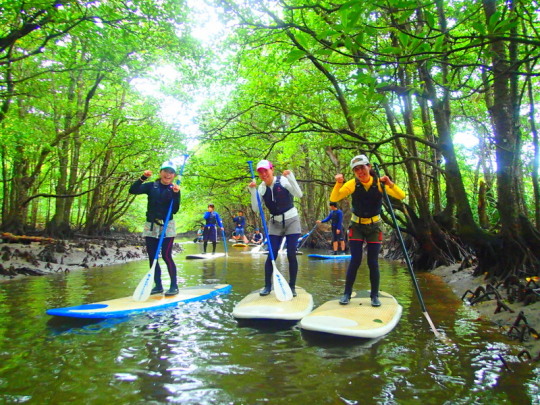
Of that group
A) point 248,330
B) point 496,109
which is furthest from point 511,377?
point 496,109

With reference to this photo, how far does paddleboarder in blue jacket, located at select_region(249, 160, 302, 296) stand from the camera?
5039mm

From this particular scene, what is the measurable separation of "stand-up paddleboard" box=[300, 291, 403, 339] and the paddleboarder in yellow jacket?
29 centimetres

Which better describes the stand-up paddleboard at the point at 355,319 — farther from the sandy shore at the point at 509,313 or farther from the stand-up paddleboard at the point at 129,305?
the stand-up paddleboard at the point at 129,305

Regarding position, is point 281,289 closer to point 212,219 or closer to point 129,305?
point 129,305

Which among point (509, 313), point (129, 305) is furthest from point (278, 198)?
point (509, 313)

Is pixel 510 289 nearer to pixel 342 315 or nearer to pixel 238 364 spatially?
pixel 342 315

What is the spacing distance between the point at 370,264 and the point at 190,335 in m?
2.39

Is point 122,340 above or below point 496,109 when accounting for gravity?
below

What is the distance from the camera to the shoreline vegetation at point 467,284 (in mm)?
3523

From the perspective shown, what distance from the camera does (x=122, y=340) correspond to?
11.3 feet

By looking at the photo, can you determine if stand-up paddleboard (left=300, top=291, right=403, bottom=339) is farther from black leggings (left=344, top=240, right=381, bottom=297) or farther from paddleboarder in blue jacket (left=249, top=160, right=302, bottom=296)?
paddleboarder in blue jacket (left=249, top=160, right=302, bottom=296)

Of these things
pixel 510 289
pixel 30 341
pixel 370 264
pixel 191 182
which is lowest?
pixel 30 341

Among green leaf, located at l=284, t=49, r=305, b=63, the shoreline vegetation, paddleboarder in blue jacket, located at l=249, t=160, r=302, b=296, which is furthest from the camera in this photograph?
paddleboarder in blue jacket, located at l=249, t=160, r=302, b=296

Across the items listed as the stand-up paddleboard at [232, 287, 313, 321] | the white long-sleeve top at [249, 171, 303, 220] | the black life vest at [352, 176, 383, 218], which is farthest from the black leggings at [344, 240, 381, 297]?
the white long-sleeve top at [249, 171, 303, 220]
